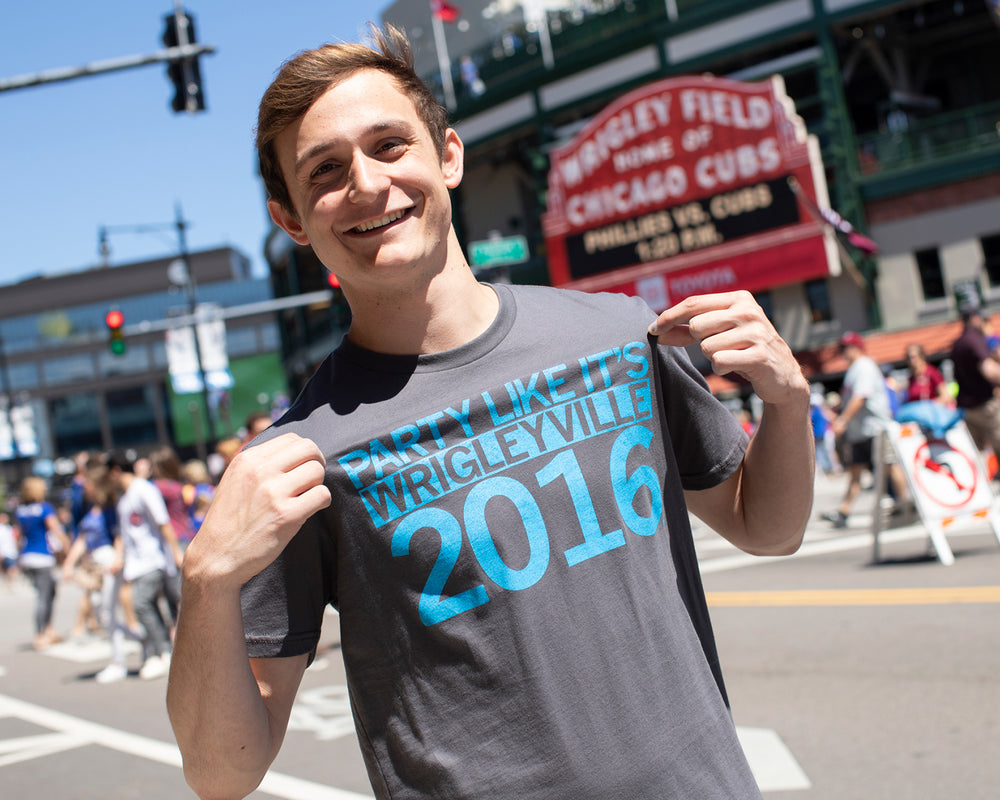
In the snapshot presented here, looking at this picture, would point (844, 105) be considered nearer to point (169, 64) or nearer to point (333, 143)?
point (169, 64)

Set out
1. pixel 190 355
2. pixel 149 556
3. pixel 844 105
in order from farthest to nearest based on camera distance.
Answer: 1. pixel 190 355
2. pixel 844 105
3. pixel 149 556

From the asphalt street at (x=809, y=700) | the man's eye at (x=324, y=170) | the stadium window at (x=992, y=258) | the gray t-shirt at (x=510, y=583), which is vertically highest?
the stadium window at (x=992, y=258)

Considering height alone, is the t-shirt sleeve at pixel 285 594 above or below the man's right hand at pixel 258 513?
below

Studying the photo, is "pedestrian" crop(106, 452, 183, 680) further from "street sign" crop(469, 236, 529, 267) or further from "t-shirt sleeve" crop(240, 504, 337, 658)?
"t-shirt sleeve" crop(240, 504, 337, 658)

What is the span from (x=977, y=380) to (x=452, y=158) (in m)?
8.77

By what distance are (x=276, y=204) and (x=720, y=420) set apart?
92 centimetres

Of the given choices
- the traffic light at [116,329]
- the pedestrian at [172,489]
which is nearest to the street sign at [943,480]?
the pedestrian at [172,489]

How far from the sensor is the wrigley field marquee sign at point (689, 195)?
2317 cm

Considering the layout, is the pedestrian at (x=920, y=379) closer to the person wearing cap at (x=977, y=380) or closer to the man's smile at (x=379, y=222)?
the person wearing cap at (x=977, y=380)

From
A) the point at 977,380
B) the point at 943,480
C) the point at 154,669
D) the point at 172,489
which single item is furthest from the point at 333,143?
the point at 977,380

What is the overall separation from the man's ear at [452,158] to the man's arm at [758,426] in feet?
1.72

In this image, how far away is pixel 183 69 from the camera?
10969 millimetres

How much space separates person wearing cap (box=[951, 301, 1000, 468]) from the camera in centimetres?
938

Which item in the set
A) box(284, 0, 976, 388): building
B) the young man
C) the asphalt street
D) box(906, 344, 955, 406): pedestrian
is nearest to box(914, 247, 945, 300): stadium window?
box(284, 0, 976, 388): building
